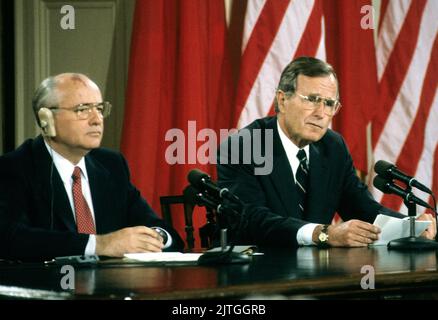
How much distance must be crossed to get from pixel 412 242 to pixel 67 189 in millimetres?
1383

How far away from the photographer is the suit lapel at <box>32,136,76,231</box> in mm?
3152

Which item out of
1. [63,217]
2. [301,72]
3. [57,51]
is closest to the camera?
[63,217]

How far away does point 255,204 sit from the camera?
369 centimetres

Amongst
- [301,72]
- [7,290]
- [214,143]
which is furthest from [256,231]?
[7,290]

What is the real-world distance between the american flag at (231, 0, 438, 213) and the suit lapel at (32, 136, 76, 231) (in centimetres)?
175

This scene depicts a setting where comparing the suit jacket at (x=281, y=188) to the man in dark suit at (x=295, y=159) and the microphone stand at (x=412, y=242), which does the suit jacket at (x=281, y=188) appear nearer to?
the man in dark suit at (x=295, y=159)

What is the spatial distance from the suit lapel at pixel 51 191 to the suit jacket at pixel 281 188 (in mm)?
817

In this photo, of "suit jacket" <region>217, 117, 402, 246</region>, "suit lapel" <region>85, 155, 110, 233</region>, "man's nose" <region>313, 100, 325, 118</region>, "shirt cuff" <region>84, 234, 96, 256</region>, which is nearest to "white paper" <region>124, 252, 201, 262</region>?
"shirt cuff" <region>84, 234, 96, 256</region>

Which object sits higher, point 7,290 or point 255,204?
point 255,204

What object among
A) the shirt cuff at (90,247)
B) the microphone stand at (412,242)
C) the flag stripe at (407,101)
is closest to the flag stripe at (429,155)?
the flag stripe at (407,101)

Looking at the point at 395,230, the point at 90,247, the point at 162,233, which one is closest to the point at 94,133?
the point at 162,233

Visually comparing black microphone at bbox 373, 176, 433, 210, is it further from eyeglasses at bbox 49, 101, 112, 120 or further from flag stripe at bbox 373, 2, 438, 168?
flag stripe at bbox 373, 2, 438, 168
